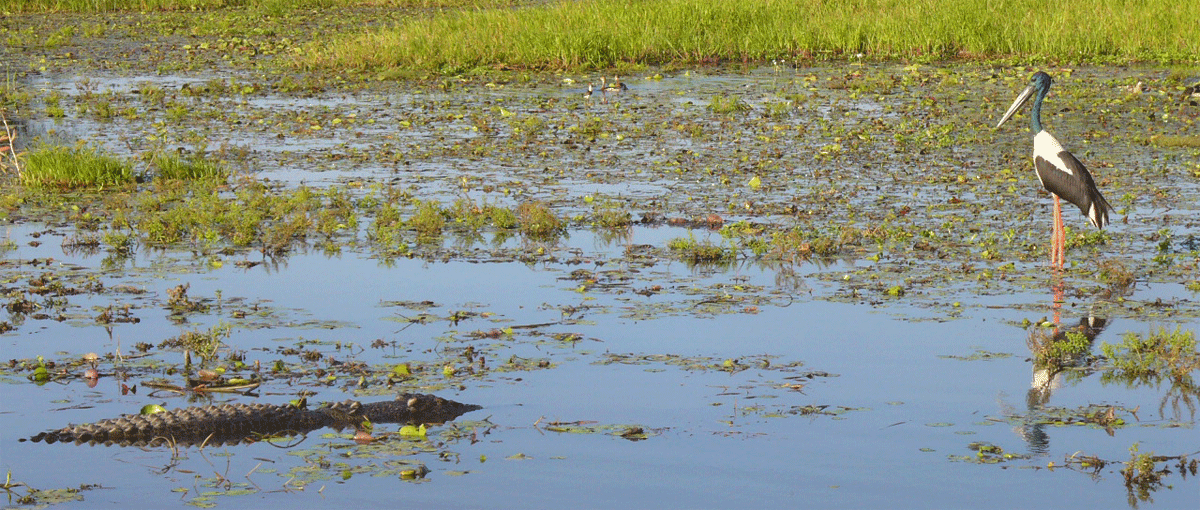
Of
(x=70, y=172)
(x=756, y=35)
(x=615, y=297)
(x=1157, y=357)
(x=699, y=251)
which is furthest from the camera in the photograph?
(x=756, y=35)

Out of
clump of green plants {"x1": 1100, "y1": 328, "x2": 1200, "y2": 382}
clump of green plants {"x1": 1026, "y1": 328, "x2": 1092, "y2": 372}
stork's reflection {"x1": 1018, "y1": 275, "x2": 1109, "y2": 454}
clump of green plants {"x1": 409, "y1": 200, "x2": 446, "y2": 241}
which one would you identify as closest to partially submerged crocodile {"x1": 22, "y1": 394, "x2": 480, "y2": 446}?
stork's reflection {"x1": 1018, "y1": 275, "x2": 1109, "y2": 454}

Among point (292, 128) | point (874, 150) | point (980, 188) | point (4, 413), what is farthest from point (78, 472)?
point (292, 128)

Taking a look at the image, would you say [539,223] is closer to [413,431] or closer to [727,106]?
[413,431]

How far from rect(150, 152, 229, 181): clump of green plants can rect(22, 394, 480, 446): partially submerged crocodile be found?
5.99 metres

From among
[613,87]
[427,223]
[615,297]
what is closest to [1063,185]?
[615,297]

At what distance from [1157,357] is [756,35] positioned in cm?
1375

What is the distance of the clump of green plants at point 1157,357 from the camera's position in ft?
19.3

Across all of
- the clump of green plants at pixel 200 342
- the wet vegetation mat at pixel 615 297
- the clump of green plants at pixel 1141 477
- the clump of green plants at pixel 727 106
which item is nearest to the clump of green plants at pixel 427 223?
the wet vegetation mat at pixel 615 297

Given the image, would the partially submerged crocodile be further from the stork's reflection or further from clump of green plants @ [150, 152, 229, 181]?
clump of green plants @ [150, 152, 229, 181]

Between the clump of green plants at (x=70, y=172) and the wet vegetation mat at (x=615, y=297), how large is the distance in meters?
0.03

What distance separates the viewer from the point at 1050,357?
610 centimetres

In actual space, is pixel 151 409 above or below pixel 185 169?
below

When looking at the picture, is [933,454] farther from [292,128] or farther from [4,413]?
[292,128]

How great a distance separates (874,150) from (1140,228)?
138 inches
